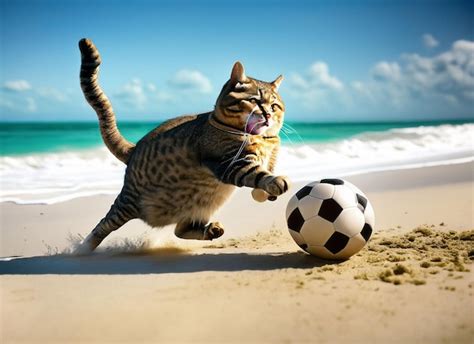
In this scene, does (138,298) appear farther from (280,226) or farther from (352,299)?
(280,226)

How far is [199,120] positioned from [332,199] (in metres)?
1.44

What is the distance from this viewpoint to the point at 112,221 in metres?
4.86

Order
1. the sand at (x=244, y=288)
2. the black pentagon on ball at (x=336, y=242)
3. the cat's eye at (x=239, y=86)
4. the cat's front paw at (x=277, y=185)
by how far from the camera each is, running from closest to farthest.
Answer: the sand at (x=244, y=288) → the cat's front paw at (x=277, y=185) → the black pentagon on ball at (x=336, y=242) → the cat's eye at (x=239, y=86)

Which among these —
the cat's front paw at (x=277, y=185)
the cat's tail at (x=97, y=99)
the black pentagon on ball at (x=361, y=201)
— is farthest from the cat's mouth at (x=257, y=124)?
the cat's tail at (x=97, y=99)

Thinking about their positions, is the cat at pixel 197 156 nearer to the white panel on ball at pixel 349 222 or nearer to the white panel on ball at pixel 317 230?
the white panel on ball at pixel 317 230

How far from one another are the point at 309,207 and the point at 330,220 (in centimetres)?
20

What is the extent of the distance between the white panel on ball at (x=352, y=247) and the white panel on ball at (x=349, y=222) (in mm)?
47

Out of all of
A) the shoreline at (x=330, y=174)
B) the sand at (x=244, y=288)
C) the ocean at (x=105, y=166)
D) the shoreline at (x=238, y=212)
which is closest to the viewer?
the sand at (x=244, y=288)

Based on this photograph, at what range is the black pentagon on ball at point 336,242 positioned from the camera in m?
3.84

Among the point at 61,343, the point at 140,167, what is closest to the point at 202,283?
the point at 61,343

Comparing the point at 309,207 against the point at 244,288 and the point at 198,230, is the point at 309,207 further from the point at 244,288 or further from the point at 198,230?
the point at 198,230

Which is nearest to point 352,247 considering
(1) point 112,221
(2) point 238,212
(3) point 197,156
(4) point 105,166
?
(3) point 197,156

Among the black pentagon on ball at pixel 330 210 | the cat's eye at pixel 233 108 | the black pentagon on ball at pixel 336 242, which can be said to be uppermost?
the cat's eye at pixel 233 108

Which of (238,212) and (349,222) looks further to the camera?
(238,212)
